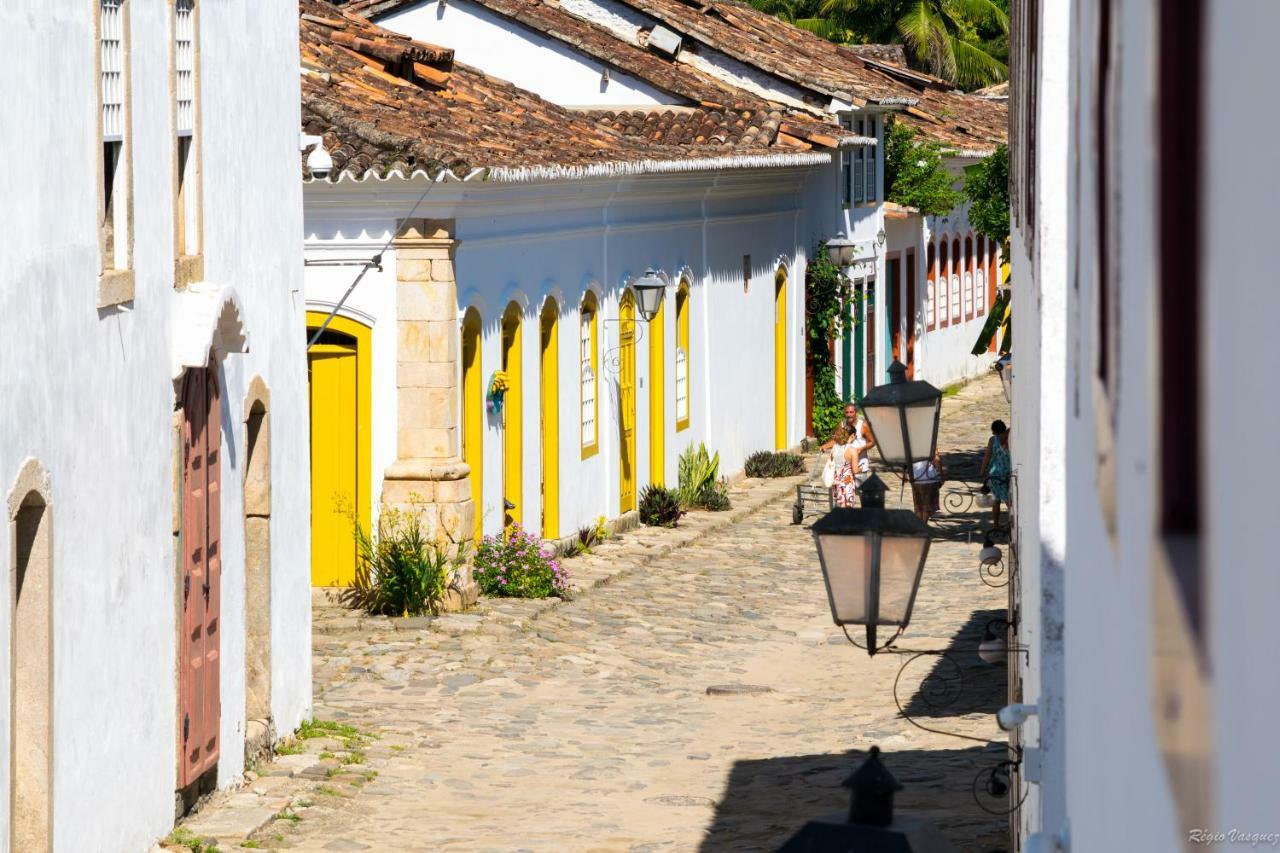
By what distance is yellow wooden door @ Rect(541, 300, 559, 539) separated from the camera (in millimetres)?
19688

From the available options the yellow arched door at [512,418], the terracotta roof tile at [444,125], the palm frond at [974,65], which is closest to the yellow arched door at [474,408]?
the yellow arched door at [512,418]

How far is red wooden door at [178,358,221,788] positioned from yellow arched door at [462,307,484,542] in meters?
6.57

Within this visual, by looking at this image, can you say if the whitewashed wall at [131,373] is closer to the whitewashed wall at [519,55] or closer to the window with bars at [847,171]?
the whitewashed wall at [519,55]

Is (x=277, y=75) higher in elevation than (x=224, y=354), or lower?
higher

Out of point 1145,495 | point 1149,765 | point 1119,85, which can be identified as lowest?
point 1149,765

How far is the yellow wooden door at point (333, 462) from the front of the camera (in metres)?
17.0

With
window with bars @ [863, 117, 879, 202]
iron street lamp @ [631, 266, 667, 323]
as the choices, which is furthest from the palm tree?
iron street lamp @ [631, 266, 667, 323]

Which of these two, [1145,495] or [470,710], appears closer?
[1145,495]

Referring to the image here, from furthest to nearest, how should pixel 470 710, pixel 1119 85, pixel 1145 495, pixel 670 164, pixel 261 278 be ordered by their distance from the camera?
pixel 670 164 → pixel 470 710 → pixel 261 278 → pixel 1119 85 → pixel 1145 495

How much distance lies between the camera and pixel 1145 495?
158cm

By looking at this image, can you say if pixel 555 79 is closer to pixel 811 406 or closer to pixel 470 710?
pixel 811 406

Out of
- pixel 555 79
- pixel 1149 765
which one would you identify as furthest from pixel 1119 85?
pixel 555 79

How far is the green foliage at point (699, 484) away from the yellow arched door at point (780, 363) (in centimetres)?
416

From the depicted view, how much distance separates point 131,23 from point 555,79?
1660 centimetres
